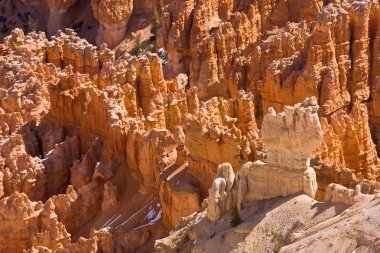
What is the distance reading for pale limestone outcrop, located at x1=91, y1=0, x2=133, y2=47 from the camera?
61.3m

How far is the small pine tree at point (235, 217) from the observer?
1650 centimetres

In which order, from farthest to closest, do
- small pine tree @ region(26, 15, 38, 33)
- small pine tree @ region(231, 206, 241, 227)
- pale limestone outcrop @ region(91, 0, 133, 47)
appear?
small pine tree @ region(26, 15, 38, 33)
pale limestone outcrop @ region(91, 0, 133, 47)
small pine tree @ region(231, 206, 241, 227)

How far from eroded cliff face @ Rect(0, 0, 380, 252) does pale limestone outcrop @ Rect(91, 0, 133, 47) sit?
48.1ft

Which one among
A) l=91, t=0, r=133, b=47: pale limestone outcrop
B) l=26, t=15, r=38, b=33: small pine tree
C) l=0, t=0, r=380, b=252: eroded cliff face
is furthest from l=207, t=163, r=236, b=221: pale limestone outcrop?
l=26, t=15, r=38, b=33: small pine tree

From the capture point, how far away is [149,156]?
25.0 meters

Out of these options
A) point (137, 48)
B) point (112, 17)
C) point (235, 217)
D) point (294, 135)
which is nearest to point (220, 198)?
point (235, 217)

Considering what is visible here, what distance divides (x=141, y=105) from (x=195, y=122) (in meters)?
9.25

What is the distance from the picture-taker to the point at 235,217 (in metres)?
16.7

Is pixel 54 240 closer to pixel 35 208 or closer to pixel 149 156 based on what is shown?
pixel 35 208

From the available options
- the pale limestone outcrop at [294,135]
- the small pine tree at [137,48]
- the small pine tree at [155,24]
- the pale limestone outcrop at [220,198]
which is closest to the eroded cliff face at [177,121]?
the pale limestone outcrop at [294,135]

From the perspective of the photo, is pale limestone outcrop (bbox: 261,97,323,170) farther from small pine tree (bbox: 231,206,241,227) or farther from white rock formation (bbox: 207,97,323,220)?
small pine tree (bbox: 231,206,241,227)

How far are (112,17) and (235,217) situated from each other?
4629 cm

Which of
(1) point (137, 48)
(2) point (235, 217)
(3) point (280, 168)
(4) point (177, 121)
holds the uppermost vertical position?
(3) point (280, 168)

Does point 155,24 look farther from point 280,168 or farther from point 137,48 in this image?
point 280,168
